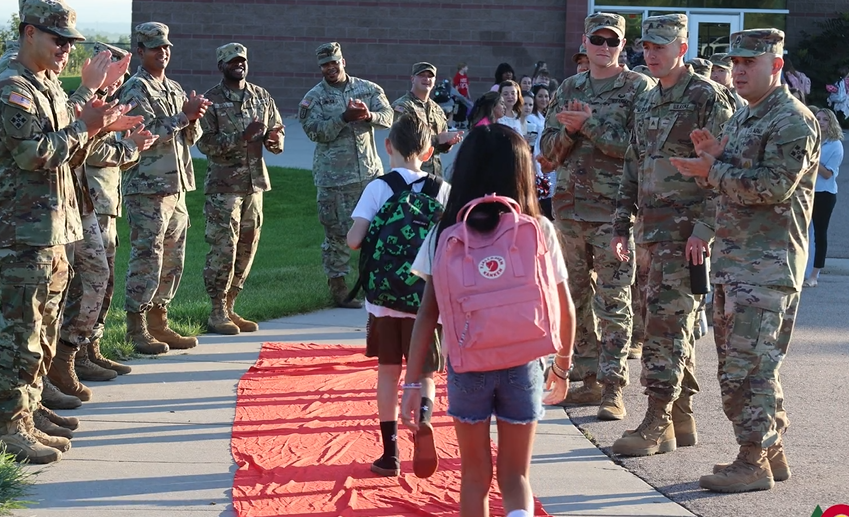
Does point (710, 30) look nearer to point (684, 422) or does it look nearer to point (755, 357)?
point (684, 422)

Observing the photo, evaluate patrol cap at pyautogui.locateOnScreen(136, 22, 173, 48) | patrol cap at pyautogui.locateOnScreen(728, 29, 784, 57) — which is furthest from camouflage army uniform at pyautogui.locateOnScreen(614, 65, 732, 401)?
patrol cap at pyautogui.locateOnScreen(136, 22, 173, 48)

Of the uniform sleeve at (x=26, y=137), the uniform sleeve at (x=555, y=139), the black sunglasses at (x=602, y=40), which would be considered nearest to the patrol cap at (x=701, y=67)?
the black sunglasses at (x=602, y=40)

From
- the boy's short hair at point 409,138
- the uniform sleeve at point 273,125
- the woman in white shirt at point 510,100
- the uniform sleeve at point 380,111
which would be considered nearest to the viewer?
the boy's short hair at point 409,138

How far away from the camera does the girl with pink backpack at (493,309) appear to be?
427cm

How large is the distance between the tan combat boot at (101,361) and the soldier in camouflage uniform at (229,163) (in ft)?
5.20

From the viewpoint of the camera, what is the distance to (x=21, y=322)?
6113mm

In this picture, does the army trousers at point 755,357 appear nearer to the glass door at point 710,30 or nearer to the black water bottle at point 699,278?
the black water bottle at point 699,278

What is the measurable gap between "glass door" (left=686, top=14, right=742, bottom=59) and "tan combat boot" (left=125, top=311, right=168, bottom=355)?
21984 mm

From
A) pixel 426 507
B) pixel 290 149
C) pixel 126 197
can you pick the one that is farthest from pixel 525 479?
pixel 290 149

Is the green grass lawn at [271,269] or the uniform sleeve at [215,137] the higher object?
the uniform sleeve at [215,137]

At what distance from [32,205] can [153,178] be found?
265cm

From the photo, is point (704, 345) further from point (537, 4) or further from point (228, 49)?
point (537, 4)

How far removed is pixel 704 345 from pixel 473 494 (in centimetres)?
600

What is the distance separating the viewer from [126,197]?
885 cm
